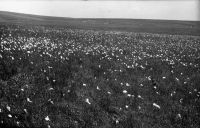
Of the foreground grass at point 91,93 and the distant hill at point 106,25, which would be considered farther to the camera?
the distant hill at point 106,25

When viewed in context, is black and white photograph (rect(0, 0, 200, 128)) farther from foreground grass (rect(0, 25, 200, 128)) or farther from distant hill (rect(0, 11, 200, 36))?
distant hill (rect(0, 11, 200, 36))

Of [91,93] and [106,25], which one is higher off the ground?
[106,25]

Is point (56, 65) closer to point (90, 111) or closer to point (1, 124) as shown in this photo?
point (90, 111)

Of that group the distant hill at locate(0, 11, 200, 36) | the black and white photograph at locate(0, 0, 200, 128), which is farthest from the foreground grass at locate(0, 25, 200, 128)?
the distant hill at locate(0, 11, 200, 36)

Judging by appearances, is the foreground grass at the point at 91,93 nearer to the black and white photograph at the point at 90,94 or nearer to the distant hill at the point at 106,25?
the black and white photograph at the point at 90,94

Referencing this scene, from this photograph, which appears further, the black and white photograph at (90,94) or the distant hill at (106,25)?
the distant hill at (106,25)

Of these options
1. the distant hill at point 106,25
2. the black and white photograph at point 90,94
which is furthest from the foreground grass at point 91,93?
the distant hill at point 106,25

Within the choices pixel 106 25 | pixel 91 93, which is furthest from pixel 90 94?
pixel 106 25

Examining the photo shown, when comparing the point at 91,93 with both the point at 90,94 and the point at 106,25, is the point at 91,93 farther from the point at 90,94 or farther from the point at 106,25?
the point at 106,25

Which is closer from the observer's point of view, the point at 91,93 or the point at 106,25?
the point at 91,93

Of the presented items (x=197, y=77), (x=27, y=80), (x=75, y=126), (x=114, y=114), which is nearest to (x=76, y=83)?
(x=27, y=80)

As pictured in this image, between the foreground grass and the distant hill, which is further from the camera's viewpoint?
the distant hill
